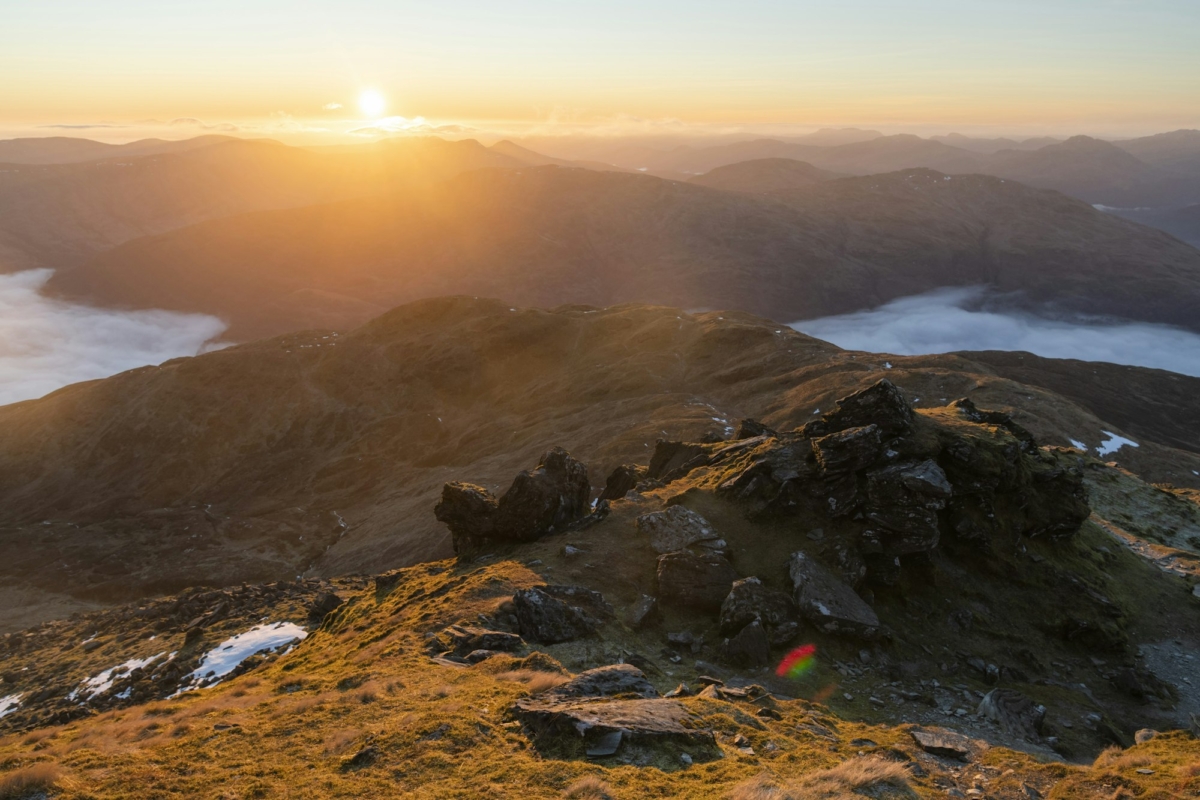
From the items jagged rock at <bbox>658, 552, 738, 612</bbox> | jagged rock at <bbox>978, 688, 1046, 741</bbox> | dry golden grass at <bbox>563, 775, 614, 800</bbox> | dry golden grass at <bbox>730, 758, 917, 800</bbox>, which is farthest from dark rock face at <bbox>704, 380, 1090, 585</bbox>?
dry golden grass at <bbox>563, 775, 614, 800</bbox>

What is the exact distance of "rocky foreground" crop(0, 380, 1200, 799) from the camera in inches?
760

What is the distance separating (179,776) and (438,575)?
23113 millimetres

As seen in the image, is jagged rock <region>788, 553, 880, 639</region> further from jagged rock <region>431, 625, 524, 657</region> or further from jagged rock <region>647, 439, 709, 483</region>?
jagged rock <region>647, 439, 709, 483</region>

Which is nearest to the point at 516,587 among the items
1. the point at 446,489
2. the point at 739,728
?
the point at 446,489

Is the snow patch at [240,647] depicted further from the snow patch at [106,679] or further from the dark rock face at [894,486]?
the dark rock face at [894,486]

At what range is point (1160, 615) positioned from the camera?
127 feet

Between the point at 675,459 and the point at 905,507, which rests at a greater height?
the point at 905,507

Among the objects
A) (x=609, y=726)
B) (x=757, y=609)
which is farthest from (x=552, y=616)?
(x=609, y=726)

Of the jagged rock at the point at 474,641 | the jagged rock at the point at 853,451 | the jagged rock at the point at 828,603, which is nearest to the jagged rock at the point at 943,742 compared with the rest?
the jagged rock at the point at 828,603

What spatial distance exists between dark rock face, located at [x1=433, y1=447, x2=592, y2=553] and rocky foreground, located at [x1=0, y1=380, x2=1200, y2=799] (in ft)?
0.57

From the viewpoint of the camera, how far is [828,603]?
32.2 m

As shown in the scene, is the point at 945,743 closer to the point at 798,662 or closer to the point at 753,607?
the point at 798,662

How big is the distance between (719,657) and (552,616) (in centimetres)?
784

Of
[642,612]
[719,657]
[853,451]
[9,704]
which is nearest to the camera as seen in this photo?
[719,657]
